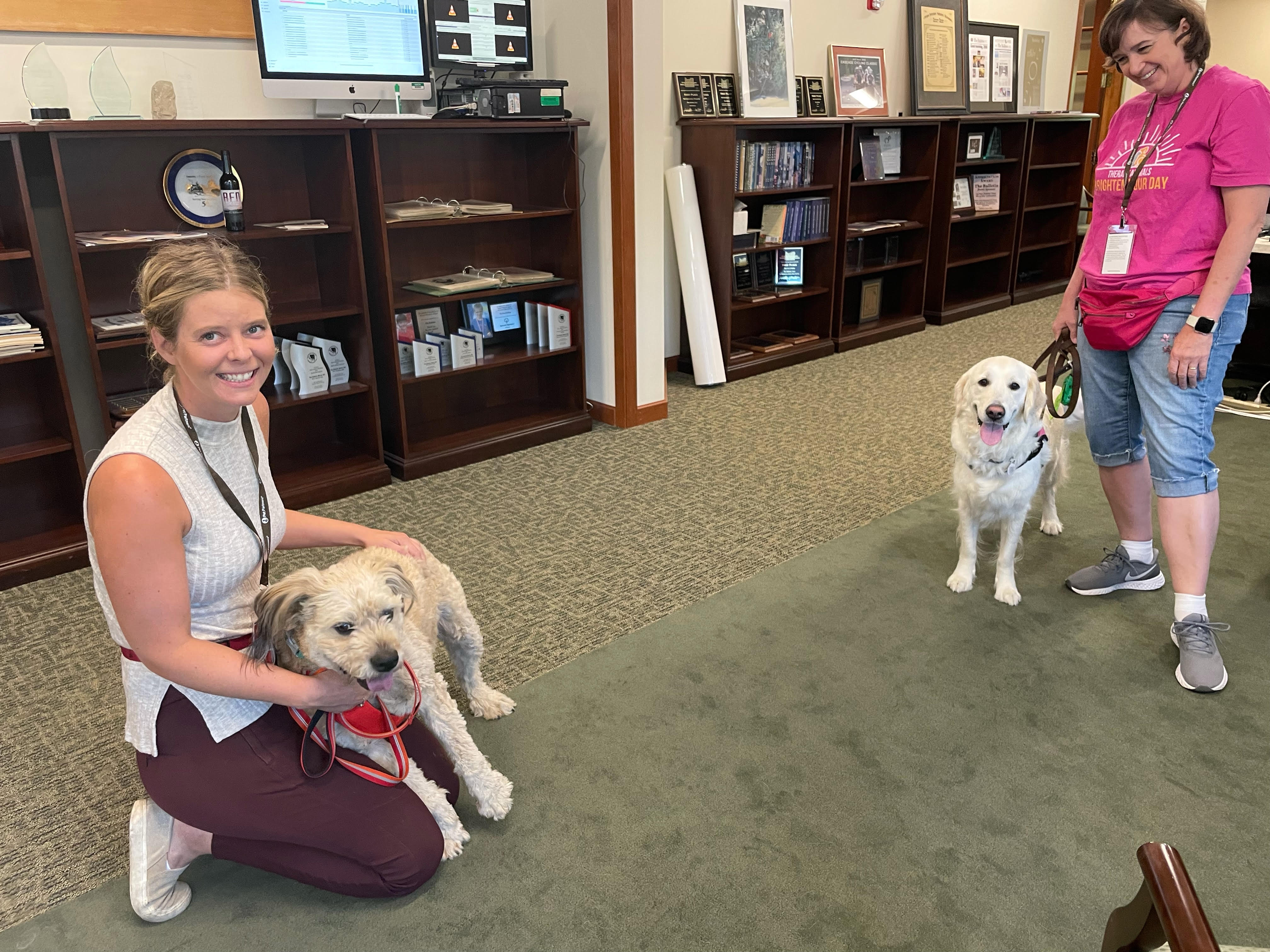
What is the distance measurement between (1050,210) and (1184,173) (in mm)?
5901

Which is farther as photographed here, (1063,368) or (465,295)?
(465,295)

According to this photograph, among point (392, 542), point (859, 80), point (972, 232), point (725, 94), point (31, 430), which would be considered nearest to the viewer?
point (392, 542)

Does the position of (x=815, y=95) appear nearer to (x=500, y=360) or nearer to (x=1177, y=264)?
(x=500, y=360)

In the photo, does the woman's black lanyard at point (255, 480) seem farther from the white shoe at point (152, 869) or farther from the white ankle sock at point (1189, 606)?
the white ankle sock at point (1189, 606)

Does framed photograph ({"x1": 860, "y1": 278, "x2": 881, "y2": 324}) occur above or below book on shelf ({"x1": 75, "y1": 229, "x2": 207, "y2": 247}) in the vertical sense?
below

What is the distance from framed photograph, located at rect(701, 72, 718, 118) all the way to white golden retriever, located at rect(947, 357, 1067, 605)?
289 centimetres

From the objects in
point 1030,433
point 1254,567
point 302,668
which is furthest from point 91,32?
point 1254,567

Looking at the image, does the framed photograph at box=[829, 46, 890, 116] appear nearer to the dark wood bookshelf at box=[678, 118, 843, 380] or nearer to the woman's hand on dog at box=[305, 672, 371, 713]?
the dark wood bookshelf at box=[678, 118, 843, 380]

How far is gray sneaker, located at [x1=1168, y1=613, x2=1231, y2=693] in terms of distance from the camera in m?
2.14

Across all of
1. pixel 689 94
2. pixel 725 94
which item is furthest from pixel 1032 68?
pixel 689 94

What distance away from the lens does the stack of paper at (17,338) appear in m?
2.65

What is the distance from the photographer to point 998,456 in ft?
8.14

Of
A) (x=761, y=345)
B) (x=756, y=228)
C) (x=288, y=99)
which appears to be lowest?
(x=761, y=345)

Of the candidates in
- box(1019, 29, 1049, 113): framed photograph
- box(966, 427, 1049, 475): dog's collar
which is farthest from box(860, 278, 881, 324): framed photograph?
box(966, 427, 1049, 475): dog's collar
